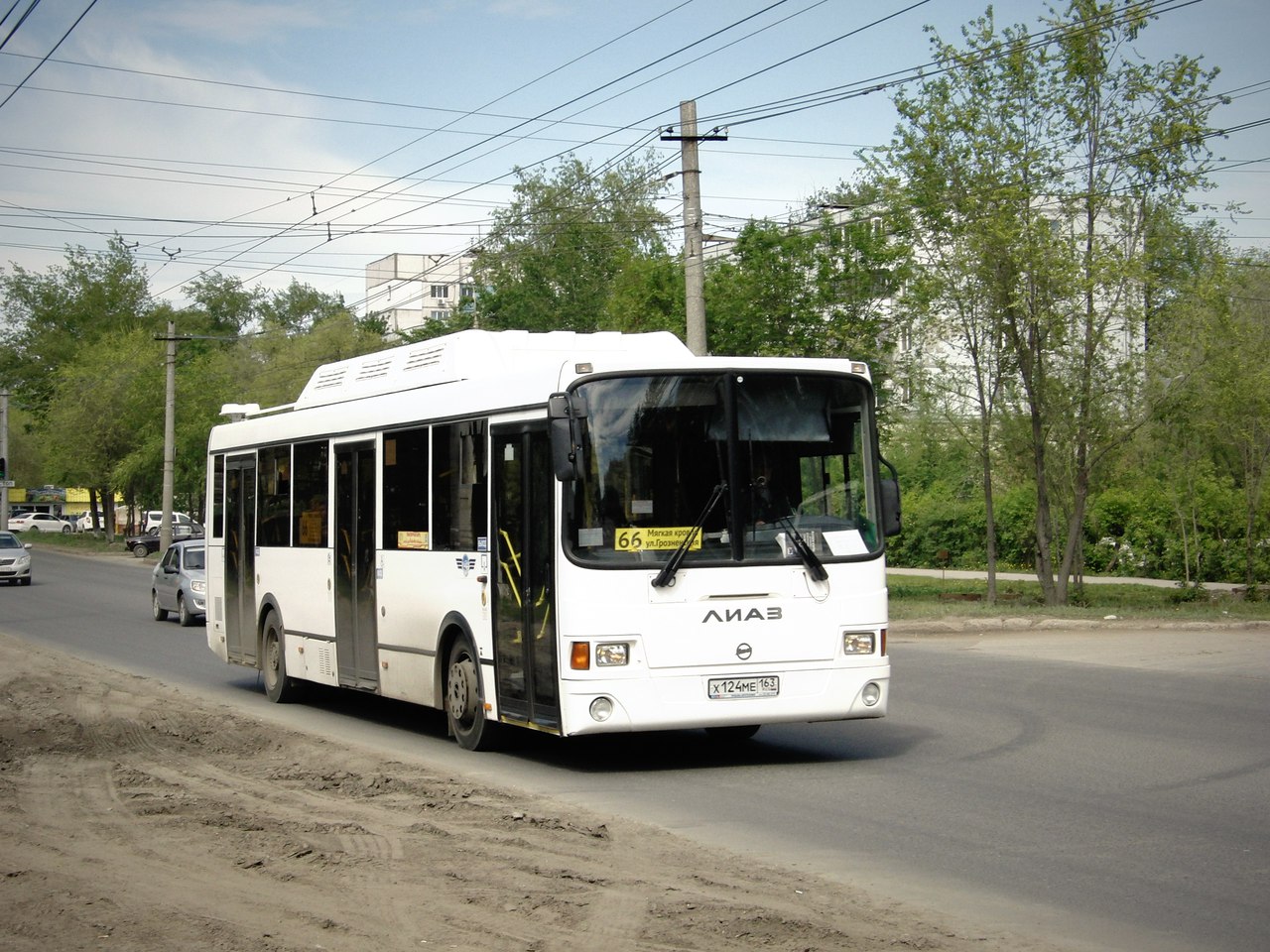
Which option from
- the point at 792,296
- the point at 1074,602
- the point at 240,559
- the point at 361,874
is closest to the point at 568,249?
the point at 792,296

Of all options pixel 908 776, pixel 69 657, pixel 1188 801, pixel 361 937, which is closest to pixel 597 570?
pixel 908 776

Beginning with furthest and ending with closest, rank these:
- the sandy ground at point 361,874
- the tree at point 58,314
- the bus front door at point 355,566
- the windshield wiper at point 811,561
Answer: the tree at point 58,314, the bus front door at point 355,566, the windshield wiper at point 811,561, the sandy ground at point 361,874

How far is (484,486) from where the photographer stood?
37.1ft

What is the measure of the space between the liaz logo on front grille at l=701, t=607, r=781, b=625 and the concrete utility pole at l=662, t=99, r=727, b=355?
12.0 metres

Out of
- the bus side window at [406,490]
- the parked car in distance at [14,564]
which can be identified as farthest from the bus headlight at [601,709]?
the parked car in distance at [14,564]

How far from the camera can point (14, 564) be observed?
141ft

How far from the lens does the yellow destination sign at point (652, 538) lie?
10148 millimetres

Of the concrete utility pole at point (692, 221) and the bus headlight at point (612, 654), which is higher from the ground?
the concrete utility pole at point (692, 221)

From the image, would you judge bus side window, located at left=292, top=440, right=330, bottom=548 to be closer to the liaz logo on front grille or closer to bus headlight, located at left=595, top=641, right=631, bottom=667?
bus headlight, located at left=595, top=641, right=631, bottom=667

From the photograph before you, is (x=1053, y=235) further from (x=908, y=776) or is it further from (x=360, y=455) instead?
(x=908, y=776)

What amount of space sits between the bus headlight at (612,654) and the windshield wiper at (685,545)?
462 millimetres

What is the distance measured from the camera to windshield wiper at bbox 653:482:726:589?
33.1ft

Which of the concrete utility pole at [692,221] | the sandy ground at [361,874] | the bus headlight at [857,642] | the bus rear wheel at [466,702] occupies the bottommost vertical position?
the sandy ground at [361,874]

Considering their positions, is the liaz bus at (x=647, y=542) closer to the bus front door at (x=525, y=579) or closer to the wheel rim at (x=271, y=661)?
the bus front door at (x=525, y=579)
